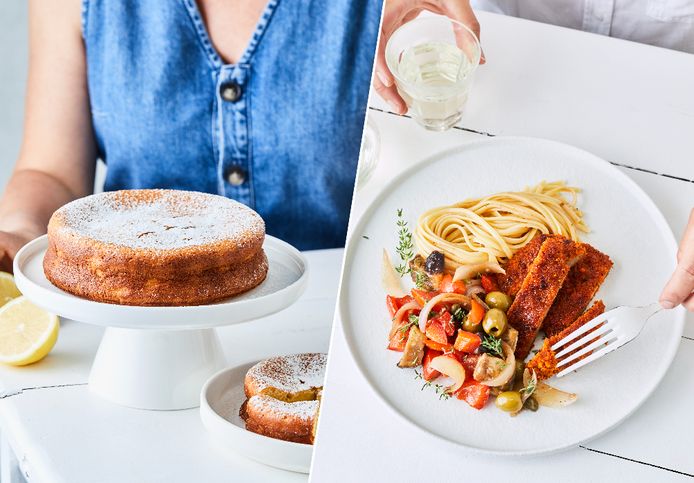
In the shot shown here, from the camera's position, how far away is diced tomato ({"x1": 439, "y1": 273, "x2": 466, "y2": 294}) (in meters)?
0.81

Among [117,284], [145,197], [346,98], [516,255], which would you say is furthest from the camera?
[346,98]

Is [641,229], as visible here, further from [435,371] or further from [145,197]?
[145,197]

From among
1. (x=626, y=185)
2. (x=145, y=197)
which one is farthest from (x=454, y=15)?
(x=145, y=197)

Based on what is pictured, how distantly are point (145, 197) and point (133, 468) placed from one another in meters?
0.36

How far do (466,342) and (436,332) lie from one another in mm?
32

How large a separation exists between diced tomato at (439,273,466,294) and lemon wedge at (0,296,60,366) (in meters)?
0.66

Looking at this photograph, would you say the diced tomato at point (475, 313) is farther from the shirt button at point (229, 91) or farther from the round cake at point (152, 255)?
the shirt button at point (229, 91)

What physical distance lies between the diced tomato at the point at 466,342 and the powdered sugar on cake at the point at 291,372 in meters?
0.29

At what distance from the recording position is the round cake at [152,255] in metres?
0.96

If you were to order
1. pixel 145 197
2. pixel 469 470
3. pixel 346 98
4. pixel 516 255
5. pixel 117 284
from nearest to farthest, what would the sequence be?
1. pixel 469 470
2. pixel 516 255
3. pixel 117 284
4. pixel 145 197
5. pixel 346 98

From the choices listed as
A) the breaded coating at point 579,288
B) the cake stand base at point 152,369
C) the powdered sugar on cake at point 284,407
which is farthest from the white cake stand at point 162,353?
the breaded coating at point 579,288

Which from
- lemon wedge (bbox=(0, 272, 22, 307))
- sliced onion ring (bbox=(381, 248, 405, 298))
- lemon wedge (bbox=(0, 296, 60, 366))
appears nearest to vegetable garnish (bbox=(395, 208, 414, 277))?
sliced onion ring (bbox=(381, 248, 405, 298))

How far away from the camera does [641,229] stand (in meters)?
0.86

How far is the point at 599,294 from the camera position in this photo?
32.6 inches
